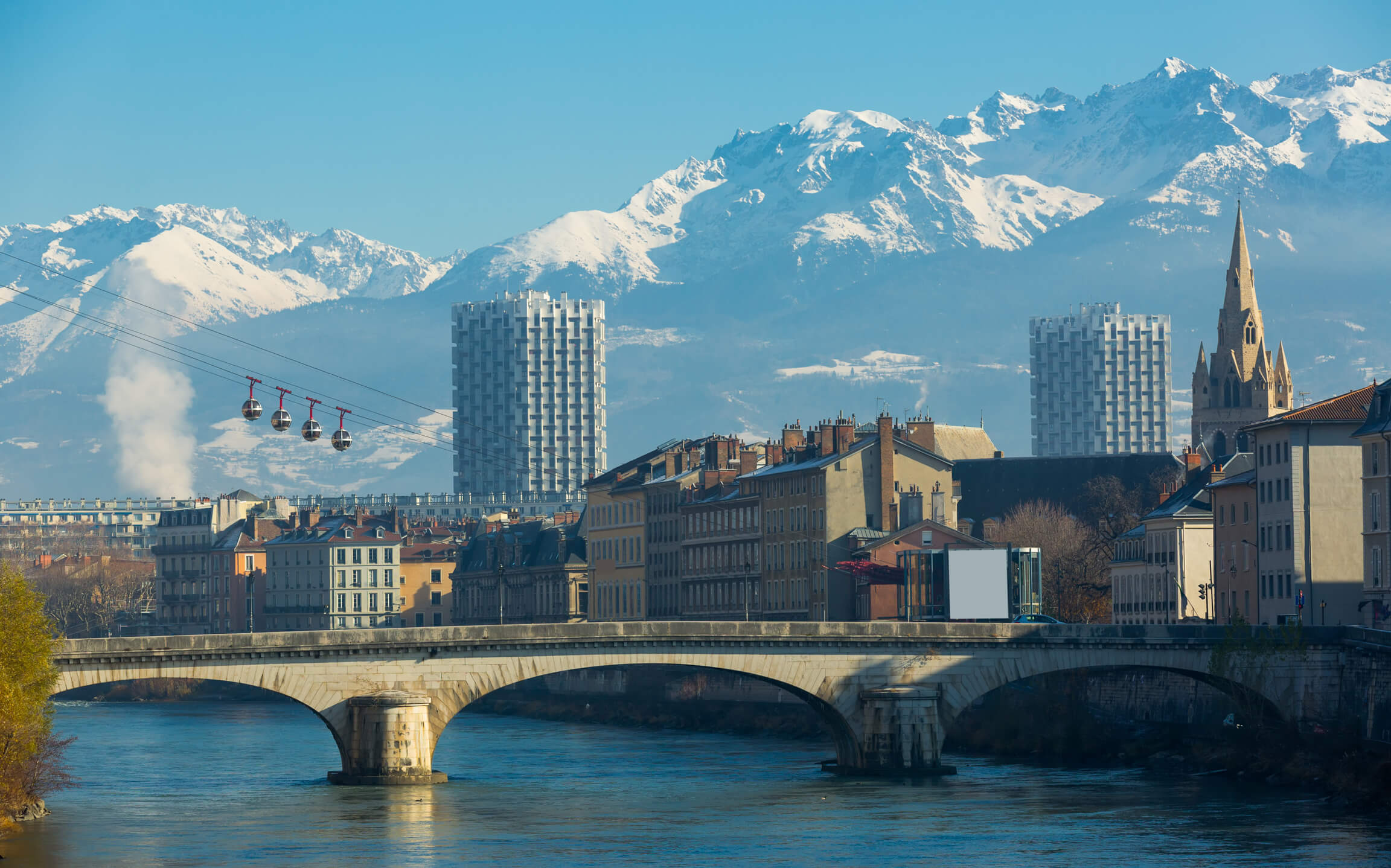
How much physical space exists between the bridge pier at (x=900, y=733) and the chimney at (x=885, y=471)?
2162 inches

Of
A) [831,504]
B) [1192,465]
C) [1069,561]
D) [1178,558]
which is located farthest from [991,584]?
[1192,465]

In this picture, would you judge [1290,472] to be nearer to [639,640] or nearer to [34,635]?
[639,640]

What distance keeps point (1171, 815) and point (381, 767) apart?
2915 cm

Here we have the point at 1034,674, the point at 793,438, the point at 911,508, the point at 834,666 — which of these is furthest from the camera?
the point at 793,438

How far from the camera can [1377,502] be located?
337 feet

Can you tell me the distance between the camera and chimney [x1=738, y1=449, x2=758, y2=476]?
16912 centimetres

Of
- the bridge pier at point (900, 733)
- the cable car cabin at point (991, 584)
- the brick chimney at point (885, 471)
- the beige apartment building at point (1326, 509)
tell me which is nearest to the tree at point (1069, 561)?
the cable car cabin at point (991, 584)

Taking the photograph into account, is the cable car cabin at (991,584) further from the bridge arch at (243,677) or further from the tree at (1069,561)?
the bridge arch at (243,677)

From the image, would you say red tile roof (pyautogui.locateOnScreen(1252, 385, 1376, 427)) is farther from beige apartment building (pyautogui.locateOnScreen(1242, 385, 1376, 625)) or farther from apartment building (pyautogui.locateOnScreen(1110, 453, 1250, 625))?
apartment building (pyautogui.locateOnScreen(1110, 453, 1250, 625))

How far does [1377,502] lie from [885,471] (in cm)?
4898

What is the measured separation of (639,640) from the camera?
9125 cm

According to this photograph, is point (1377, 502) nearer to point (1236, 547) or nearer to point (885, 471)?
point (1236, 547)

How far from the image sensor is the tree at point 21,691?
68.6m

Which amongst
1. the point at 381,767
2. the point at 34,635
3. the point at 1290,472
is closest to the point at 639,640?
the point at 381,767
